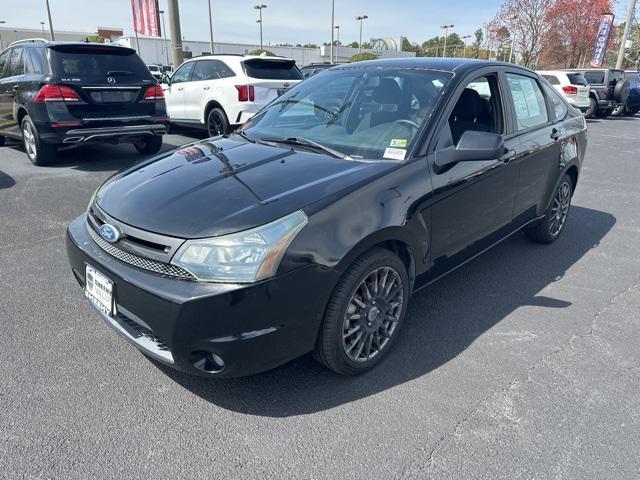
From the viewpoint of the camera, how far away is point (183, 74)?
9.77 meters

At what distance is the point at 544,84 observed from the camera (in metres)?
4.28

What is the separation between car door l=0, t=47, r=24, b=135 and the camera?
7023 mm

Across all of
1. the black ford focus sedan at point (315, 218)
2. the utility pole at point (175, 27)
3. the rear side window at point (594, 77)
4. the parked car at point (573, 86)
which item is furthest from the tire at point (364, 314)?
the rear side window at point (594, 77)

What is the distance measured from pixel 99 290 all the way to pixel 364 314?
1342 millimetres

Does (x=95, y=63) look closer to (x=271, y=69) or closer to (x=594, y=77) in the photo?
(x=271, y=69)

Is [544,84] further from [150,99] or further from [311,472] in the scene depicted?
[150,99]

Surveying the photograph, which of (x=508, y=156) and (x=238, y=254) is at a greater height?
(x=508, y=156)

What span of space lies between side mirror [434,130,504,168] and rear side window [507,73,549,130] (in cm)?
104

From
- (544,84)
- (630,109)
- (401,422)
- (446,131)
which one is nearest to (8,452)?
(401,422)

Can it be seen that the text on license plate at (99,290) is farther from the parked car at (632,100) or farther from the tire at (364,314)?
the parked car at (632,100)

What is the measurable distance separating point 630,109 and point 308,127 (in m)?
20.0

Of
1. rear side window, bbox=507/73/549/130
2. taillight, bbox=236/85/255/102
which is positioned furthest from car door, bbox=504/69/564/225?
taillight, bbox=236/85/255/102

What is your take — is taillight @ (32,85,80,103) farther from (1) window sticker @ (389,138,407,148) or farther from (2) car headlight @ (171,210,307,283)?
(2) car headlight @ (171,210,307,283)

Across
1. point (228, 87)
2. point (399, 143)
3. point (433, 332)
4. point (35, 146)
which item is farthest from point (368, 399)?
point (228, 87)
